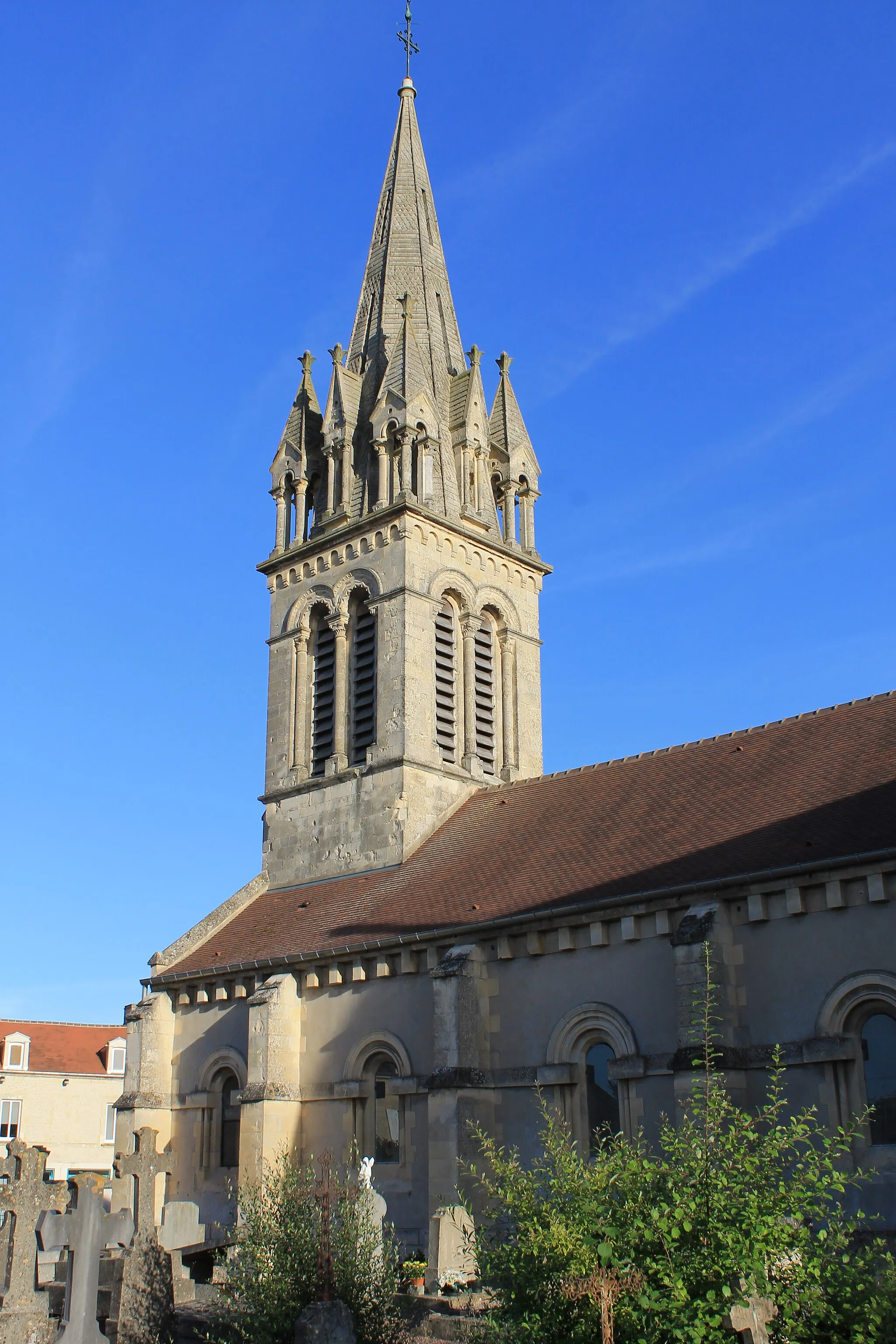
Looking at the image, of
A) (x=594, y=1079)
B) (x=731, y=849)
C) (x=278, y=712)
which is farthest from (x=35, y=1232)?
(x=278, y=712)

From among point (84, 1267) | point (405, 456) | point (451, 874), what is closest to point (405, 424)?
point (405, 456)

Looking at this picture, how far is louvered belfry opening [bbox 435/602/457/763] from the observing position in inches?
1156

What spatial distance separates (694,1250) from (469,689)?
21.1m

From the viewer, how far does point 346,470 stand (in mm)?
32062

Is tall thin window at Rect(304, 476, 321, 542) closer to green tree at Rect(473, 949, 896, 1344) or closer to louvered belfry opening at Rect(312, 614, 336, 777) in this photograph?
louvered belfry opening at Rect(312, 614, 336, 777)

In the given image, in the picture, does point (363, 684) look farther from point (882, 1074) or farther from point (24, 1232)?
point (24, 1232)

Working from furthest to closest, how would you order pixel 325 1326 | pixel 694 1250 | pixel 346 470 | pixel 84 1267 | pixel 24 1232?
pixel 346 470 → pixel 24 1232 → pixel 84 1267 → pixel 325 1326 → pixel 694 1250

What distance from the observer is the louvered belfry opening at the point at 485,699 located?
30.2 m

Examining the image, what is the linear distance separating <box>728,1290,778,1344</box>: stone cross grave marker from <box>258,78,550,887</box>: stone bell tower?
18.5m

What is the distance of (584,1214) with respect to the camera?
382 inches

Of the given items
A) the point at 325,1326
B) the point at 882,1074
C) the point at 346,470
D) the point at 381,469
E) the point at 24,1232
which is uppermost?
the point at 346,470

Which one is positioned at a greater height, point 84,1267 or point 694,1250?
point 694,1250

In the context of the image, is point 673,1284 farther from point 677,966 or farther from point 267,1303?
point 677,966

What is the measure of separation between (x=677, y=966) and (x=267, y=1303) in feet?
27.5
